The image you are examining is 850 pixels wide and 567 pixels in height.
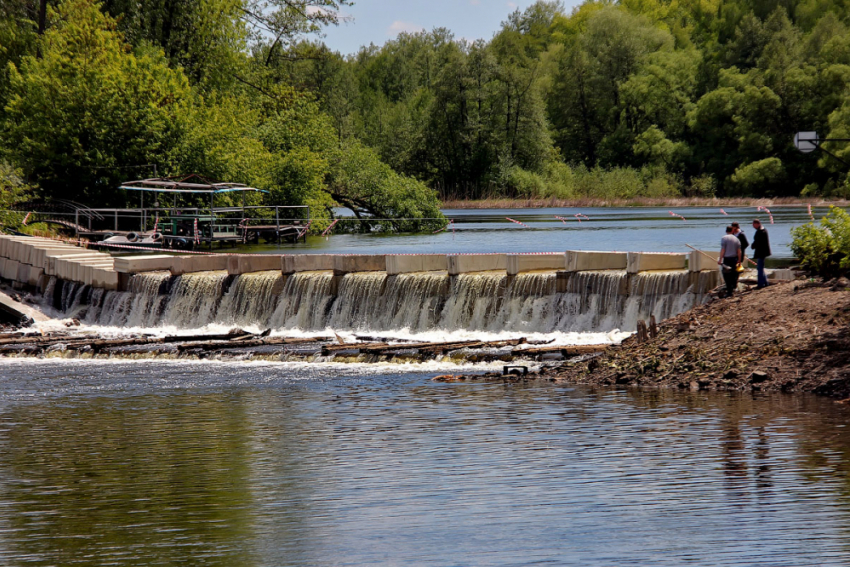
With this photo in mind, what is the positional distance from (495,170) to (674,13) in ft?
193

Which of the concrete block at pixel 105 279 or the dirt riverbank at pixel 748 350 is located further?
the concrete block at pixel 105 279

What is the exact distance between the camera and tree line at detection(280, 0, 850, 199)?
9456 centimetres

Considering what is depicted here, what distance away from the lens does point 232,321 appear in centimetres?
2952

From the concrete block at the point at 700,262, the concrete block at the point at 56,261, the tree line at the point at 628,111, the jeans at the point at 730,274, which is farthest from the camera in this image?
the tree line at the point at 628,111

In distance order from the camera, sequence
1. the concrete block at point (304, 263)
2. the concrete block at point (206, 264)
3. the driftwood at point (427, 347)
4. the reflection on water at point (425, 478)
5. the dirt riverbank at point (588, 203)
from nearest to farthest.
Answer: the reflection on water at point (425, 478) → the driftwood at point (427, 347) → the concrete block at point (304, 263) → the concrete block at point (206, 264) → the dirt riverbank at point (588, 203)

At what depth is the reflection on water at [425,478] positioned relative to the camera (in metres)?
9.74

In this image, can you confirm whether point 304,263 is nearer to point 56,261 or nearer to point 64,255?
point 56,261

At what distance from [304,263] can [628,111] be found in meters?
89.5

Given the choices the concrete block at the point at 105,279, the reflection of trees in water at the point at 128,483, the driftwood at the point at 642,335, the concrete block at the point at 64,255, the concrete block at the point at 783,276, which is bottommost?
the reflection of trees in water at the point at 128,483

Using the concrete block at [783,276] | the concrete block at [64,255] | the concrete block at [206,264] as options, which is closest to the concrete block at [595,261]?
the concrete block at [783,276]

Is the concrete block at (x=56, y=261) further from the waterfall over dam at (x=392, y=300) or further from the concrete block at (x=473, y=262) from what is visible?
the concrete block at (x=473, y=262)

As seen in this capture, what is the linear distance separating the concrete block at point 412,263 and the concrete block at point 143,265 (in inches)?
293

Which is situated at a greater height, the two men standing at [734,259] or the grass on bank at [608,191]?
the grass on bank at [608,191]

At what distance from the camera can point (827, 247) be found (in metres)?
21.4
